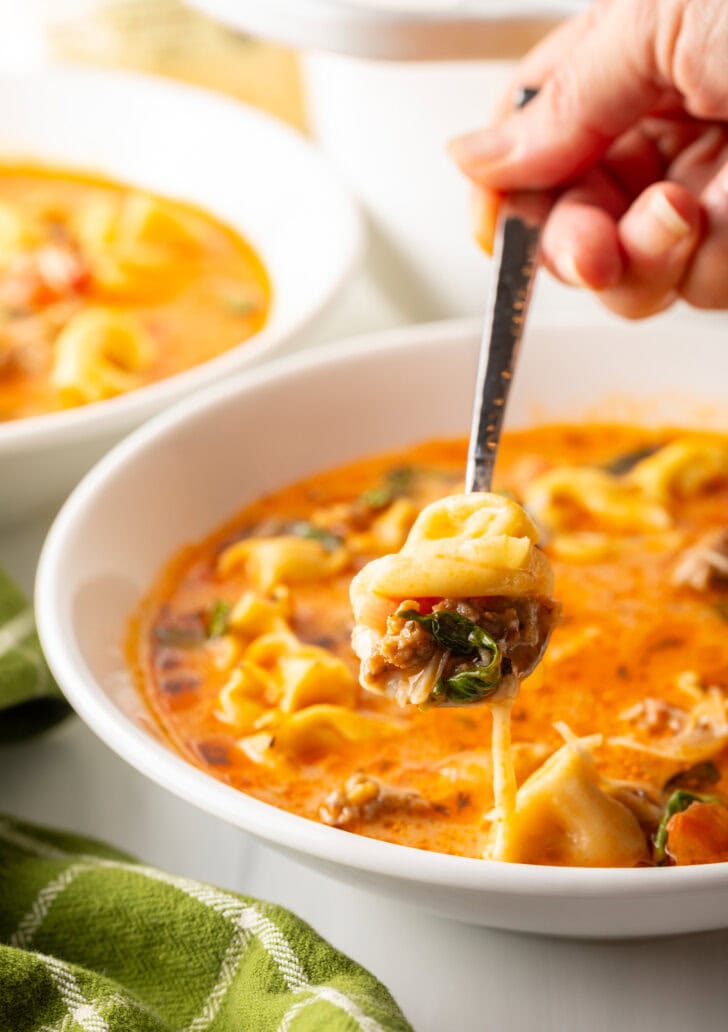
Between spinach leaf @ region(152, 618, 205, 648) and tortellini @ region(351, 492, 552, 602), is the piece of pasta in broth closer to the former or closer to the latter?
tortellini @ region(351, 492, 552, 602)

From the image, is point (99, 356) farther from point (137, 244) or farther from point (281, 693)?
point (281, 693)

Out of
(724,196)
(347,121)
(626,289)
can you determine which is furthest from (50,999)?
(347,121)

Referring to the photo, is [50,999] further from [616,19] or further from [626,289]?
[616,19]

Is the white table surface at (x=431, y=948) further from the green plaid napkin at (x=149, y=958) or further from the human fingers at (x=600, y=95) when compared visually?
the human fingers at (x=600, y=95)

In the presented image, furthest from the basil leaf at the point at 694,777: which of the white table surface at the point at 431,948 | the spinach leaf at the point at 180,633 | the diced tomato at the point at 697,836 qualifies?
the spinach leaf at the point at 180,633

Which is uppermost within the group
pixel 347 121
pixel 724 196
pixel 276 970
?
pixel 724 196

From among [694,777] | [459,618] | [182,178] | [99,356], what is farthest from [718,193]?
[182,178]

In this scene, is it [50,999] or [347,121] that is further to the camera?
[347,121]
